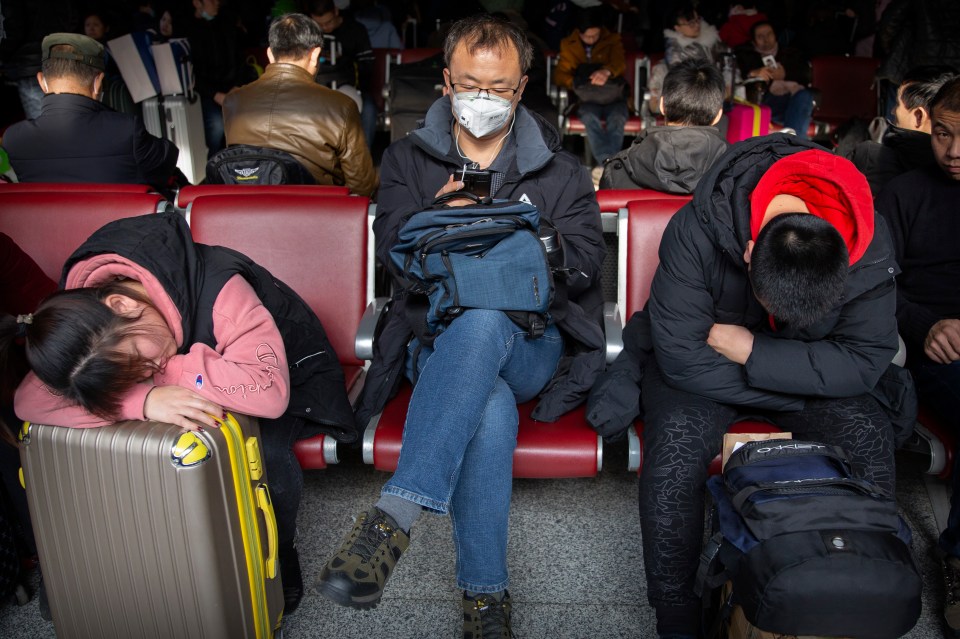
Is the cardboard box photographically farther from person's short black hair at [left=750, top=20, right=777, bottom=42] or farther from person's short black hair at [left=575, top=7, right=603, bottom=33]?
person's short black hair at [left=750, top=20, right=777, bottom=42]

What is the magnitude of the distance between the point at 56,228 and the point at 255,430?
1.13 meters

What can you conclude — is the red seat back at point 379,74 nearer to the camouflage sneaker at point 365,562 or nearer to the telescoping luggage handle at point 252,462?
the telescoping luggage handle at point 252,462

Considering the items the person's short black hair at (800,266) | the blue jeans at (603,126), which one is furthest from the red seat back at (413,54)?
the person's short black hair at (800,266)

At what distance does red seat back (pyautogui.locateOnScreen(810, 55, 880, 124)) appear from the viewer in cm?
551

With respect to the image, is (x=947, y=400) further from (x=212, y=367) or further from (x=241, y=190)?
(x=241, y=190)

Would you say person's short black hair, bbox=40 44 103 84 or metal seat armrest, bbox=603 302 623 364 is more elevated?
person's short black hair, bbox=40 44 103 84

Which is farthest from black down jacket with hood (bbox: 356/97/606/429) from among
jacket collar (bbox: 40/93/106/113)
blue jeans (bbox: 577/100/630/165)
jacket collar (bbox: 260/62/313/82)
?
blue jeans (bbox: 577/100/630/165)

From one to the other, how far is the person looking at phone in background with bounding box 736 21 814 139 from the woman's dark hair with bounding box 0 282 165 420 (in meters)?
4.89

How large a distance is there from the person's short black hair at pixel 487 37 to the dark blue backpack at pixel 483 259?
20.7 inches

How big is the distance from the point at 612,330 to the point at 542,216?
0.37 metres

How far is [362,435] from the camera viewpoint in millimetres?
1983

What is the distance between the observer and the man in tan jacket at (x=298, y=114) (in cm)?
322

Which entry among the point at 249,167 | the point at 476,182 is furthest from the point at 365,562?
the point at 249,167

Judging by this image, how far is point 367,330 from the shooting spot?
6.88 ft
